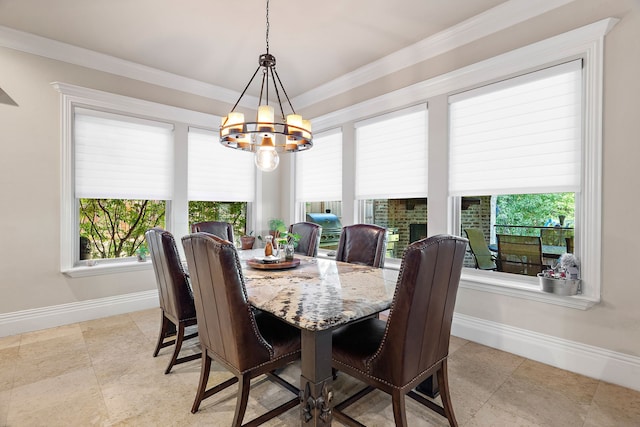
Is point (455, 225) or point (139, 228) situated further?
point (139, 228)

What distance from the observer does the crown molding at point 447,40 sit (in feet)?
8.63

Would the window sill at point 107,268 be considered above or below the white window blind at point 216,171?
below

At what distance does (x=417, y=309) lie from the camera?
1.42 metres

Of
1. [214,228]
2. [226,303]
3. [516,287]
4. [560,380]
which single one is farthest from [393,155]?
[226,303]

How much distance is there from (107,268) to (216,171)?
5.95 feet

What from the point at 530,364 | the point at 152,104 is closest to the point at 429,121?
the point at 530,364

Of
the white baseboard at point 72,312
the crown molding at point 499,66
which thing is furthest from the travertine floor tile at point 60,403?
the crown molding at point 499,66

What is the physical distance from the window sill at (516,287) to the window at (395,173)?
74 centimetres

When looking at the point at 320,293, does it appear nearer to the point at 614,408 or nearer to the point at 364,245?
the point at 364,245

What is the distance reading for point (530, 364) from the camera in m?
2.52

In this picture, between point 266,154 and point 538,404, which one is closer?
point 538,404

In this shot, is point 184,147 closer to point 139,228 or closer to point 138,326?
point 139,228

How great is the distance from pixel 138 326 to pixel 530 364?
3.65 metres

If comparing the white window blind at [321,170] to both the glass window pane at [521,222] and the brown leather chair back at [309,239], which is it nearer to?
the brown leather chair back at [309,239]
